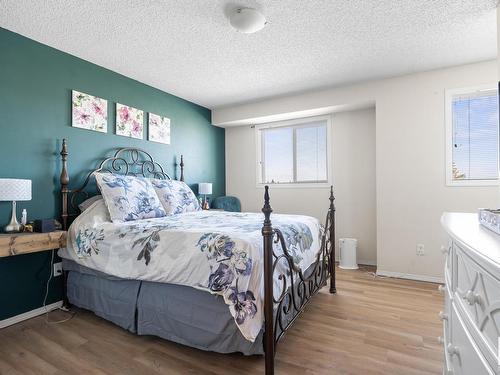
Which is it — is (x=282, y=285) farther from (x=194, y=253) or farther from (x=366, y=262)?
(x=366, y=262)

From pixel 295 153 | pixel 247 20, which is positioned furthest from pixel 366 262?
pixel 247 20

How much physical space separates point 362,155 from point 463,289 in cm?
317

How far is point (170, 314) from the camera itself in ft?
6.01

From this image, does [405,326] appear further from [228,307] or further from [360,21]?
[360,21]

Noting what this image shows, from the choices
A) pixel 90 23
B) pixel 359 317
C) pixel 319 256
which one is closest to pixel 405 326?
pixel 359 317

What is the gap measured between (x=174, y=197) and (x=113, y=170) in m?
0.75

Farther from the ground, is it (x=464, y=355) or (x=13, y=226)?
(x=13, y=226)

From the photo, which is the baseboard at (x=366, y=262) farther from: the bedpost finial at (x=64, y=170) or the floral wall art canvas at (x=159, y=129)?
the bedpost finial at (x=64, y=170)

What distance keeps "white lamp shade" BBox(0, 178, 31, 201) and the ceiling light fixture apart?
1999mm

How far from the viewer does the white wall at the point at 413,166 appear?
119 inches

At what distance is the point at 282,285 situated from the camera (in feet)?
5.71

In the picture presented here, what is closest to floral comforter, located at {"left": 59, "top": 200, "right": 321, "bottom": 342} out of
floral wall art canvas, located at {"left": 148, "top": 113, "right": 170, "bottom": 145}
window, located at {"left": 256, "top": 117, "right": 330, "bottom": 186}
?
floral wall art canvas, located at {"left": 148, "top": 113, "right": 170, "bottom": 145}

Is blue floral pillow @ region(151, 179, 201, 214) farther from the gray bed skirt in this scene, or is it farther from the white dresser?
the white dresser

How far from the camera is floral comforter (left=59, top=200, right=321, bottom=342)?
5.01 ft
